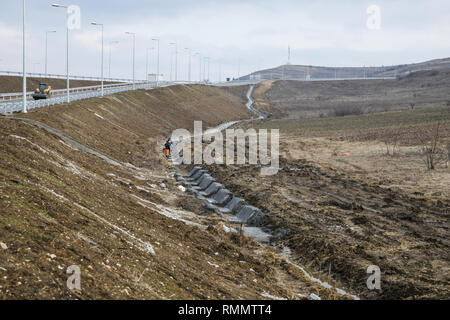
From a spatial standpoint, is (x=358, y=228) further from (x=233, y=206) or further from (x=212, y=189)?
(x=212, y=189)

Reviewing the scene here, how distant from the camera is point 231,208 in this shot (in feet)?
70.6

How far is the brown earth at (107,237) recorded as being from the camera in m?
8.62

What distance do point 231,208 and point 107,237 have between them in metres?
10.5

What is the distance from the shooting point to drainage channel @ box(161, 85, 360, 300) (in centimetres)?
1534

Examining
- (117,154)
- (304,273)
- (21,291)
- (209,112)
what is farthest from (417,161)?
(209,112)

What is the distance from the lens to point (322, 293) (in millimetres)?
12078

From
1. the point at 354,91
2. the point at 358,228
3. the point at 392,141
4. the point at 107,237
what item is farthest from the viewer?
the point at 354,91

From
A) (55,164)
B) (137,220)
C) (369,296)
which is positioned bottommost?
(369,296)

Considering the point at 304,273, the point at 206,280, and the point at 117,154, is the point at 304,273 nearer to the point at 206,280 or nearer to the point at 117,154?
the point at 206,280

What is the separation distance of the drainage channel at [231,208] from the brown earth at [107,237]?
523mm

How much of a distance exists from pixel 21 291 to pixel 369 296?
7971 millimetres

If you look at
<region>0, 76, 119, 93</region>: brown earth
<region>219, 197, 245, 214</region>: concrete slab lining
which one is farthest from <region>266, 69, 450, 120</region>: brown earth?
<region>219, 197, 245, 214</region>: concrete slab lining

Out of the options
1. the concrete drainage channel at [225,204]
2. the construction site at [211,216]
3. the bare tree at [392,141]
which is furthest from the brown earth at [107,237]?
the bare tree at [392,141]

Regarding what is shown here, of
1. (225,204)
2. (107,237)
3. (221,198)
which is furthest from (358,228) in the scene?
(107,237)
